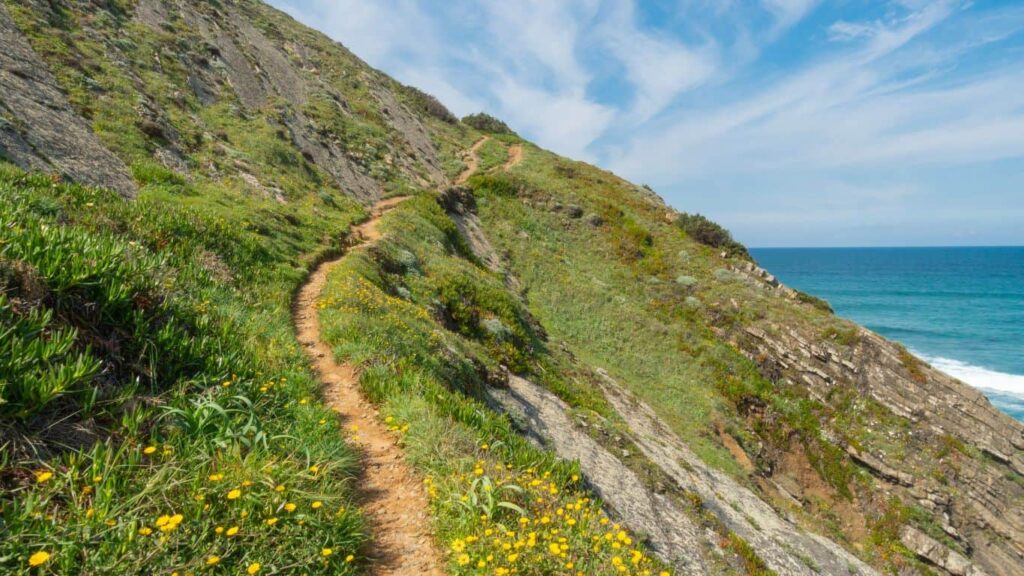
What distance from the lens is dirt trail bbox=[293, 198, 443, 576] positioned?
4695 millimetres

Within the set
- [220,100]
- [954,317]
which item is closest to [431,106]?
[220,100]

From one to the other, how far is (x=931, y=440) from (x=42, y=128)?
38.2 m

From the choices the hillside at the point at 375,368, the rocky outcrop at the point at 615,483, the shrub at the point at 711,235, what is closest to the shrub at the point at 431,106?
the hillside at the point at 375,368

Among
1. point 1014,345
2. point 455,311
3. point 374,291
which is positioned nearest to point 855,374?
point 455,311

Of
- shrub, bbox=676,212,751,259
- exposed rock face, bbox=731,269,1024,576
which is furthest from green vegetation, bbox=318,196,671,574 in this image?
shrub, bbox=676,212,751,259

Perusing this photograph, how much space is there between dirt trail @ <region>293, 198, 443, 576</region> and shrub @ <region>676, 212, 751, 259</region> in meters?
36.9

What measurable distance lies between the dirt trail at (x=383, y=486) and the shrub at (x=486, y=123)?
2707 inches

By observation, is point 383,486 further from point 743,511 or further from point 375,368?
point 743,511

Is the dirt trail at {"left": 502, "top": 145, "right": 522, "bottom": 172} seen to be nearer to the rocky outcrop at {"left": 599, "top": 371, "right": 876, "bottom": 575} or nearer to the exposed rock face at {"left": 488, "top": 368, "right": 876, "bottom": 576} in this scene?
the rocky outcrop at {"left": 599, "top": 371, "right": 876, "bottom": 575}

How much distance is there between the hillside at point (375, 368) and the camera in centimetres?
411

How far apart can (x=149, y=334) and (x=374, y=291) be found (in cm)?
801

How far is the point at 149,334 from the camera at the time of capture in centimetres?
550

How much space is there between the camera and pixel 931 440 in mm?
22922

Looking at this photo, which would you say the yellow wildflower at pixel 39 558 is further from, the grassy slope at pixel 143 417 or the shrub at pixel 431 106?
the shrub at pixel 431 106
